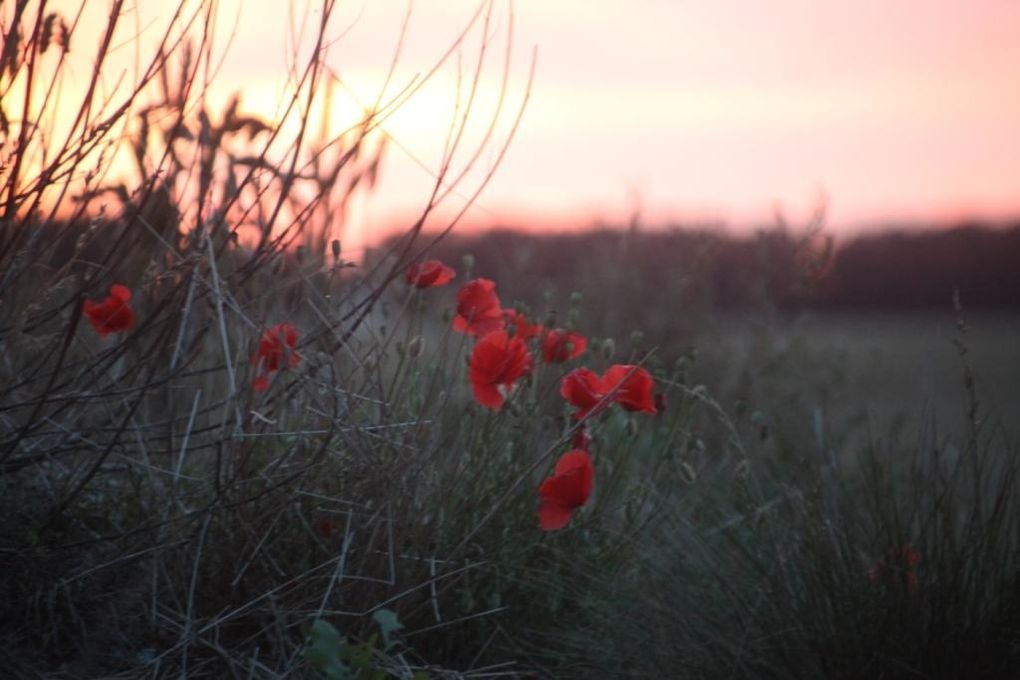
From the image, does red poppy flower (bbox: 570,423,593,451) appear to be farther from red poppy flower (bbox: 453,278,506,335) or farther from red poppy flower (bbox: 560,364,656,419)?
red poppy flower (bbox: 453,278,506,335)

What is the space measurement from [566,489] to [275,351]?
24.2 inches

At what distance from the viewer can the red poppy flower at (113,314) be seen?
2527 mm

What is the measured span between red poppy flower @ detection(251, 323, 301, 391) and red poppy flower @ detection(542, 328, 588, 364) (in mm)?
534

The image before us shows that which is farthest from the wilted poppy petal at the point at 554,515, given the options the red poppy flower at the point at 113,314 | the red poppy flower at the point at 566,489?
the red poppy flower at the point at 113,314

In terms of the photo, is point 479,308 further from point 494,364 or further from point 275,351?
point 275,351

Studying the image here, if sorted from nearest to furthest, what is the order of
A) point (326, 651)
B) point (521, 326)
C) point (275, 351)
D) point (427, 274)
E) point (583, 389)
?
point (326, 651), point (275, 351), point (583, 389), point (427, 274), point (521, 326)

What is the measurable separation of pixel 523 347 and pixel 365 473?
0.40m

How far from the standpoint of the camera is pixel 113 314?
254 centimetres

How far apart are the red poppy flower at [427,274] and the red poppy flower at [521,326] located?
0.19 meters

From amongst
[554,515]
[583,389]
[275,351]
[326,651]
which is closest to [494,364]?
[583,389]

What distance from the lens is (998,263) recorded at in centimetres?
1254

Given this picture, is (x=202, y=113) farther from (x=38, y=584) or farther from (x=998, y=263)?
(x=998, y=263)

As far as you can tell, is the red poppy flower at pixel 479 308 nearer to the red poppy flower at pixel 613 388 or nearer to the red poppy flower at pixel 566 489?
the red poppy flower at pixel 613 388

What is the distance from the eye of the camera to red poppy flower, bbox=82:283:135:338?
99.5 inches
